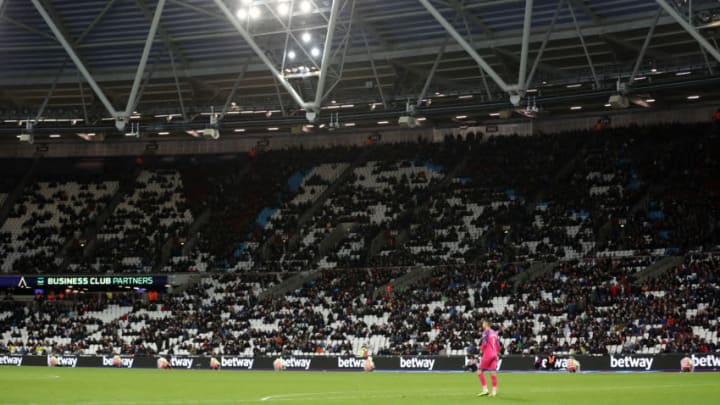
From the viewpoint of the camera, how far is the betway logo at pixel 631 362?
3809 cm

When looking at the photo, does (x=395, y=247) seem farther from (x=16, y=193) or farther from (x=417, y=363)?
(x=16, y=193)

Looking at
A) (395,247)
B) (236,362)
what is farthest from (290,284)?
(236,362)

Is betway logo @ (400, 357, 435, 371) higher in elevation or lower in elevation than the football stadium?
lower

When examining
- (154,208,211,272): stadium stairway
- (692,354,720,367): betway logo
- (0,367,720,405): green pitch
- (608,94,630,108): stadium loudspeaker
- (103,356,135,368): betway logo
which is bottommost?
(0,367,720,405): green pitch

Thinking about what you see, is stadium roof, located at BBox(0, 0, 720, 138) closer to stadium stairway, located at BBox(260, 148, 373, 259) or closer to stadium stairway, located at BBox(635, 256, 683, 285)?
stadium stairway, located at BBox(635, 256, 683, 285)

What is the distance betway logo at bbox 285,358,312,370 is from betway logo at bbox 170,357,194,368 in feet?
19.1

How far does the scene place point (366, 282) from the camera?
5522cm

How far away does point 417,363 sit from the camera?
4388cm

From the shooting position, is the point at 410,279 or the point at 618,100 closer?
the point at 618,100

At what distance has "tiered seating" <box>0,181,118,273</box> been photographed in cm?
6481

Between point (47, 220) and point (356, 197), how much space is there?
73.1 feet

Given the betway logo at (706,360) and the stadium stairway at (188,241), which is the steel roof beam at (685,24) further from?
the stadium stairway at (188,241)

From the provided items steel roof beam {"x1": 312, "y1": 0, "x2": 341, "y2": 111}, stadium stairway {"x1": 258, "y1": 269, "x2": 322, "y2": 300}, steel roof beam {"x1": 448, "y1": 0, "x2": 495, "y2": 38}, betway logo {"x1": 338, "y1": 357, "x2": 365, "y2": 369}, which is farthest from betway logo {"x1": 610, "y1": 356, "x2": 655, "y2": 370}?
stadium stairway {"x1": 258, "y1": 269, "x2": 322, "y2": 300}

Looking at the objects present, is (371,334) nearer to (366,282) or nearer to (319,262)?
(366,282)
